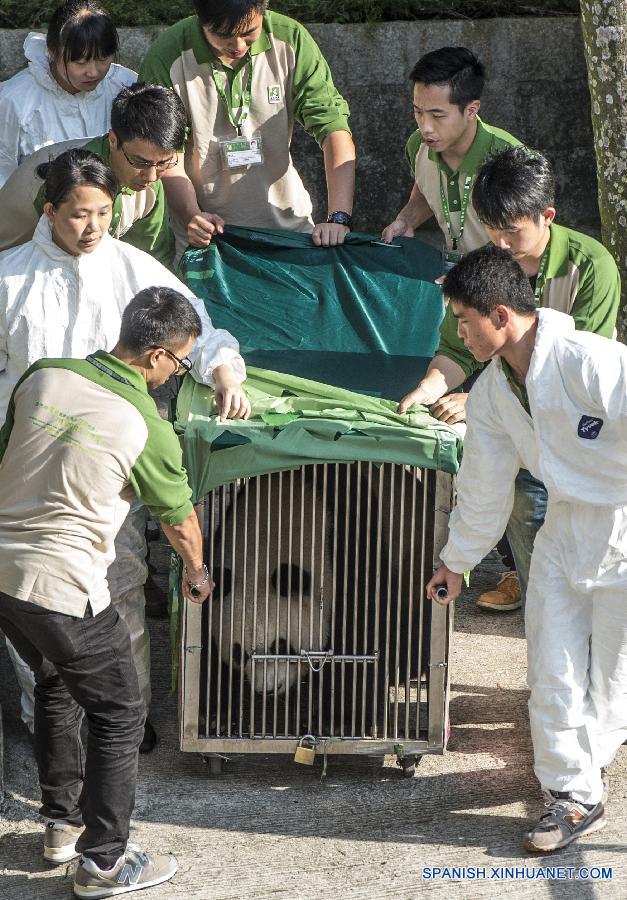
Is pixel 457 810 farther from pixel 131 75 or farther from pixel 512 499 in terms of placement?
pixel 131 75

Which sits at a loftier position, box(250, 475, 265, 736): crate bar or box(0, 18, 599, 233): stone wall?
box(0, 18, 599, 233): stone wall

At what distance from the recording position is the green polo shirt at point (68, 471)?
10.8 ft

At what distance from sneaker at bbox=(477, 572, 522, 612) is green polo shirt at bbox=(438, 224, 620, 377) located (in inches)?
60.1

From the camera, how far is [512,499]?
12.8 feet

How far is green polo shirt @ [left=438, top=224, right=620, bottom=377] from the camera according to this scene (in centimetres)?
406

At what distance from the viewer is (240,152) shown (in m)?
5.05

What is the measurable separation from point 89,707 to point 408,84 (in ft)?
13.6

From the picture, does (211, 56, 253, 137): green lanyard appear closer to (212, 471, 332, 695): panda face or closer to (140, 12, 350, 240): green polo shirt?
(140, 12, 350, 240): green polo shirt

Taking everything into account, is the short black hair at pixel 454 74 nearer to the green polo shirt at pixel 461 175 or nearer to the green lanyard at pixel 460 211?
the green polo shirt at pixel 461 175

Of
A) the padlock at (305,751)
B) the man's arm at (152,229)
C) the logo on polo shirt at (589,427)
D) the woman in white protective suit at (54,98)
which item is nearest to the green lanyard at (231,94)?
the woman in white protective suit at (54,98)

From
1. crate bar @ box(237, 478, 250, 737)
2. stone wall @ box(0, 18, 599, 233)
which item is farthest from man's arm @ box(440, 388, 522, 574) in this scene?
stone wall @ box(0, 18, 599, 233)

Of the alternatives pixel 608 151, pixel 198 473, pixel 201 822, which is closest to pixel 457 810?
pixel 201 822

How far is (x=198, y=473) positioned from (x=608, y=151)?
2.61 m

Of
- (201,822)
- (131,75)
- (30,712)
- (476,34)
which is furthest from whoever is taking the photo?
(476,34)
